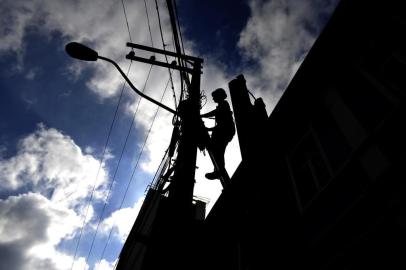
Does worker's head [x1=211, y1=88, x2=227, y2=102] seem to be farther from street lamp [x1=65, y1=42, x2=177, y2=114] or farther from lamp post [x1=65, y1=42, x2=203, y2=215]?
street lamp [x1=65, y1=42, x2=177, y2=114]

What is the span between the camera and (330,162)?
509cm

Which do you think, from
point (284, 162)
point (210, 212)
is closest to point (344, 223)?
point (284, 162)

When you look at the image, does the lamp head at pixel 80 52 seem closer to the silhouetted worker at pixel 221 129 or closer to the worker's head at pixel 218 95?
the silhouetted worker at pixel 221 129

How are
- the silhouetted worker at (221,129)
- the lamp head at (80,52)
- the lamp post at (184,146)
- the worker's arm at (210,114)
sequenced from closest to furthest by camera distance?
1. the lamp post at (184,146)
2. the lamp head at (80,52)
3. the silhouetted worker at (221,129)
4. the worker's arm at (210,114)

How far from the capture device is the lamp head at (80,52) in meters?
4.42

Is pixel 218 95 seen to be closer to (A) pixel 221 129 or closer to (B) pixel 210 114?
(B) pixel 210 114

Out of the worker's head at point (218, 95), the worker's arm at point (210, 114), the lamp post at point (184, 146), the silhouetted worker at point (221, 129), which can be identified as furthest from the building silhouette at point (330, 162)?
the worker's arm at point (210, 114)

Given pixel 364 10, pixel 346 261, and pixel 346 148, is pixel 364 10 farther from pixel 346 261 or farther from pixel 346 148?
pixel 346 261

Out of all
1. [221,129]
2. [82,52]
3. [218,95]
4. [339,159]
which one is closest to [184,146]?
[82,52]

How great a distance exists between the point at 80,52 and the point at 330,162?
492 cm

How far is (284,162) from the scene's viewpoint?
6.74 meters

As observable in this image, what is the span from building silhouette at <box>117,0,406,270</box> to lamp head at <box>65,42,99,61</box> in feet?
8.19

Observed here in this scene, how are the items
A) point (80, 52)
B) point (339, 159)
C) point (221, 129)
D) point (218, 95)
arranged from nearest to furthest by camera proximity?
point (80, 52) → point (339, 159) → point (221, 129) → point (218, 95)

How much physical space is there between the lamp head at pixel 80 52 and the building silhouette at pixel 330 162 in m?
2.50
